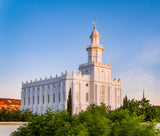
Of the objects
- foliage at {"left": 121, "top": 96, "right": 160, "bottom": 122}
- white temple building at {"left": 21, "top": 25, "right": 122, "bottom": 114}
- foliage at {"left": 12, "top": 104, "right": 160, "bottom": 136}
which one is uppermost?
white temple building at {"left": 21, "top": 25, "right": 122, "bottom": 114}

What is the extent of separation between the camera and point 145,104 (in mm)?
41219

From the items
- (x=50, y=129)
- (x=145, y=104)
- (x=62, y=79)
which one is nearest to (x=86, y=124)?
(x=50, y=129)

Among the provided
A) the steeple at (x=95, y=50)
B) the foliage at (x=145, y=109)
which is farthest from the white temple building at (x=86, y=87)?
the foliage at (x=145, y=109)

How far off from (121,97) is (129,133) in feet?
129

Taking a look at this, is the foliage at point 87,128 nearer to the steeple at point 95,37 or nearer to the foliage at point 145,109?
the foliage at point 145,109

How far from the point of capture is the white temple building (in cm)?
5525

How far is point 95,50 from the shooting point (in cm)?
5897

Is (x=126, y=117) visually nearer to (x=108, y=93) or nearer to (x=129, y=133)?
(x=129, y=133)

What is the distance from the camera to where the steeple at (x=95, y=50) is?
58938 mm

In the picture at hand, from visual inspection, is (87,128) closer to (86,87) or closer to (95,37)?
(86,87)

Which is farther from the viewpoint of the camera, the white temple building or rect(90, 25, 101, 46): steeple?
rect(90, 25, 101, 46): steeple

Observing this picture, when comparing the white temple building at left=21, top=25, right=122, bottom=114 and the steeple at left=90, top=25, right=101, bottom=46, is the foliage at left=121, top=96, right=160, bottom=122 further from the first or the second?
the steeple at left=90, top=25, right=101, bottom=46

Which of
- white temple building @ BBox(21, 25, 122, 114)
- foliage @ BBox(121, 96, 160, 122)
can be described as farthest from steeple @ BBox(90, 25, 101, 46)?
foliage @ BBox(121, 96, 160, 122)

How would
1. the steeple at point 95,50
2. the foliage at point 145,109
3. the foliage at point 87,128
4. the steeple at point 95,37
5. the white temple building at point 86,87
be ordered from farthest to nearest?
the steeple at point 95,37
the steeple at point 95,50
the white temple building at point 86,87
the foliage at point 145,109
the foliage at point 87,128
